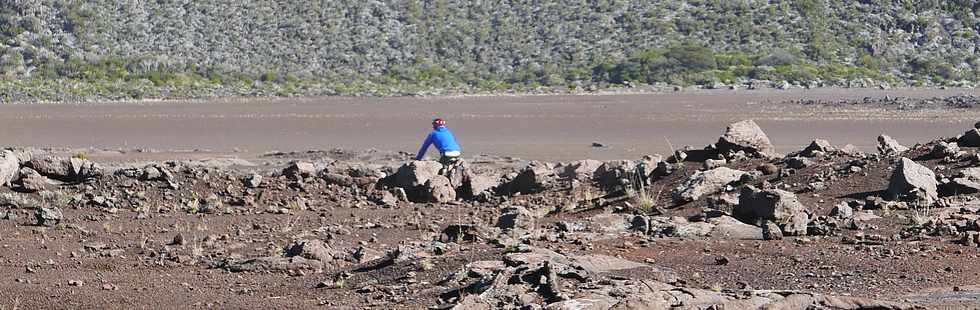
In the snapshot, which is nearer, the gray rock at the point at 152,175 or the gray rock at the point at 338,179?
the gray rock at the point at 152,175

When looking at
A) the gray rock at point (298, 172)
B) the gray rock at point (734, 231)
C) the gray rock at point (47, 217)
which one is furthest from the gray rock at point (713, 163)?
the gray rock at point (47, 217)

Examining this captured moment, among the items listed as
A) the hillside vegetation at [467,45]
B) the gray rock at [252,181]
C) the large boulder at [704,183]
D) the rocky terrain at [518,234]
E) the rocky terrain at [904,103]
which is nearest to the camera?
the rocky terrain at [518,234]

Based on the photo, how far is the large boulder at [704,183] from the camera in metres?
15.5

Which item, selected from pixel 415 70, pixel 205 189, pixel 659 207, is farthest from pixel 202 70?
pixel 659 207

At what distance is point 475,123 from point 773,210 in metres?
23.1

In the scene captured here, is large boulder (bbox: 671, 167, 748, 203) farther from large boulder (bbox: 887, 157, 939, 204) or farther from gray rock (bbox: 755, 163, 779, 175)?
large boulder (bbox: 887, 157, 939, 204)

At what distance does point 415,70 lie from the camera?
2302 inches

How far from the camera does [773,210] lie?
43.3 ft

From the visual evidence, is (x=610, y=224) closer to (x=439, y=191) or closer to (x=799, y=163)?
(x=799, y=163)

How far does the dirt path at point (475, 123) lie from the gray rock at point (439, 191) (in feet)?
29.3

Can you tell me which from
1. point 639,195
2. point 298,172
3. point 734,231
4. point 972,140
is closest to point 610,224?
point 734,231

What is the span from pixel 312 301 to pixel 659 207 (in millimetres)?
5421

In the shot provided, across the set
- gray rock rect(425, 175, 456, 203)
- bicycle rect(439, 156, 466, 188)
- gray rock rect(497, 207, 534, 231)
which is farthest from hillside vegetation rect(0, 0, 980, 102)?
gray rock rect(497, 207, 534, 231)

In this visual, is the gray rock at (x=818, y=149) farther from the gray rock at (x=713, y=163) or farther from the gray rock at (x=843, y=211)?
the gray rock at (x=843, y=211)
